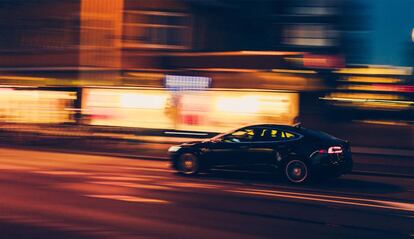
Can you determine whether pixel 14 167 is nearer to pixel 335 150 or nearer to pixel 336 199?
pixel 335 150

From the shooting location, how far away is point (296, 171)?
551 inches

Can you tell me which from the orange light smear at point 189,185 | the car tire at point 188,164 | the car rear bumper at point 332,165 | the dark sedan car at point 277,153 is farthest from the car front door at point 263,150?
the orange light smear at point 189,185

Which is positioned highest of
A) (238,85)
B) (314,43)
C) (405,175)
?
(314,43)

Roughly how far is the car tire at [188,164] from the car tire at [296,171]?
6.95 ft

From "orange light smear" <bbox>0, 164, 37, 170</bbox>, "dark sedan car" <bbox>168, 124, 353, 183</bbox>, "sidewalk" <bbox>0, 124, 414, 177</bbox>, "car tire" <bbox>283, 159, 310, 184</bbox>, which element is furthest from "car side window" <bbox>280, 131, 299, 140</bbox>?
"orange light smear" <bbox>0, 164, 37, 170</bbox>

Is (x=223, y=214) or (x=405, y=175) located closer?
(x=223, y=214)

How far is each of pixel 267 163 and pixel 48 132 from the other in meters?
14.7

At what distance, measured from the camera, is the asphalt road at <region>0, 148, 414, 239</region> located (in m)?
8.38

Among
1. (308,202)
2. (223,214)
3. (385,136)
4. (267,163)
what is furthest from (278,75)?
(223,214)

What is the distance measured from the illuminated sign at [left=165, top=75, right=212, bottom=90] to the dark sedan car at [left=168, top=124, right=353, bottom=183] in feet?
38.3

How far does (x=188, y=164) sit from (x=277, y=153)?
221 centimetres

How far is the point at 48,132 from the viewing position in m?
26.7

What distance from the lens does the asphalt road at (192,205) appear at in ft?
27.5

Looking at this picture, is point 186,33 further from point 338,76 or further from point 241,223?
point 241,223
